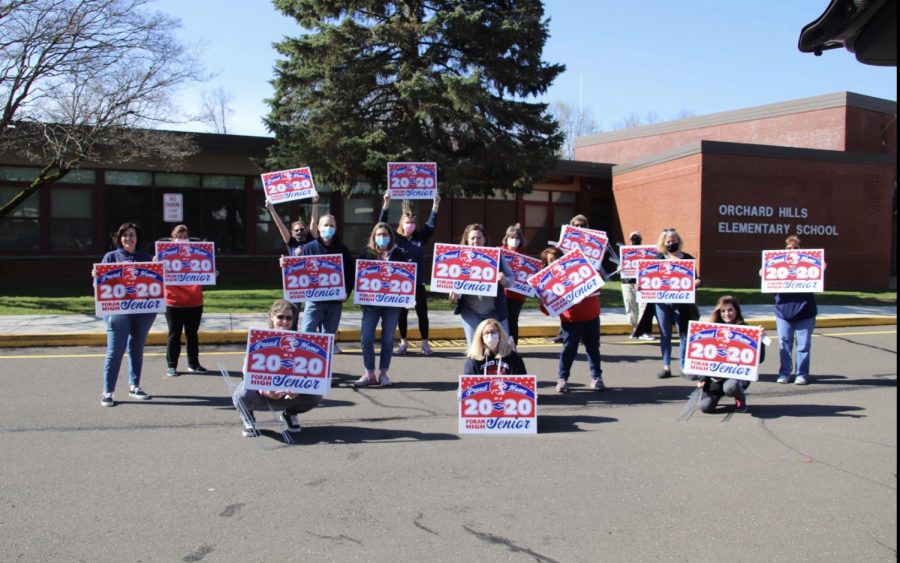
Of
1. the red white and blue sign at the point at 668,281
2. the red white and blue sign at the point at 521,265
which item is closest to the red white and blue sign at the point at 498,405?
the red white and blue sign at the point at 521,265

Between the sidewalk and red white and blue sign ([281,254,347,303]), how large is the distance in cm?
376

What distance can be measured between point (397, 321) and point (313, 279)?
111cm

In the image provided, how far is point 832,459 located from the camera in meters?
5.79

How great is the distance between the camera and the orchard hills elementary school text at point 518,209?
22.2 m

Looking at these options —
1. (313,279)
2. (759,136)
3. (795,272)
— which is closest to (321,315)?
(313,279)

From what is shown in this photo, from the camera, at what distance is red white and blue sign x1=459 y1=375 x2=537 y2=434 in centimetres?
625

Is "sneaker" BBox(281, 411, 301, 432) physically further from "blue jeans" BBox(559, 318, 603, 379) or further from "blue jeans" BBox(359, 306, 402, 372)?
"blue jeans" BBox(559, 318, 603, 379)

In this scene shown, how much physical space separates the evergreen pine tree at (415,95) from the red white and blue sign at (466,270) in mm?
8913

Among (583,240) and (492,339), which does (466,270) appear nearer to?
(492,339)

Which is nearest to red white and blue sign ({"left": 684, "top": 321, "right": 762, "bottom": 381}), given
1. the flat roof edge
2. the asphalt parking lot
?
the asphalt parking lot

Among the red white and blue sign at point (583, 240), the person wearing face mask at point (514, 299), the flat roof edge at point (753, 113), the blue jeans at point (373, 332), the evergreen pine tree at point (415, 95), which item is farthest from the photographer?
the flat roof edge at point (753, 113)

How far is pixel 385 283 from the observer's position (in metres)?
8.34

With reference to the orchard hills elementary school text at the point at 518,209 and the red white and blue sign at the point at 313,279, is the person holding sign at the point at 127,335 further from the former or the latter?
the orchard hills elementary school text at the point at 518,209

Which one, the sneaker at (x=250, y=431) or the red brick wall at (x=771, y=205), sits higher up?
the red brick wall at (x=771, y=205)
